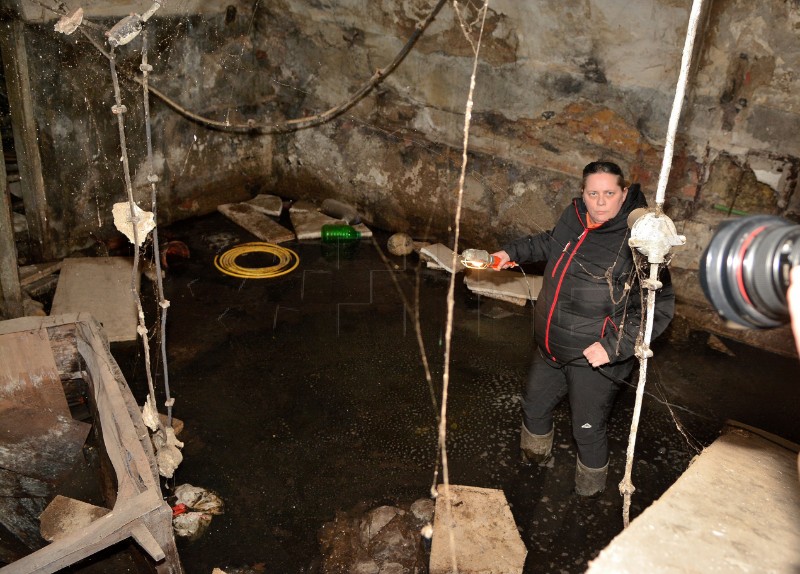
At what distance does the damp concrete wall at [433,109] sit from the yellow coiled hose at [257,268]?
1.08 m

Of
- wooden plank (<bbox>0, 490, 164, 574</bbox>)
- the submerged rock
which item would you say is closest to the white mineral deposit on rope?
wooden plank (<bbox>0, 490, 164, 574</bbox>)

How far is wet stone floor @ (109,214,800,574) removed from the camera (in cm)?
421

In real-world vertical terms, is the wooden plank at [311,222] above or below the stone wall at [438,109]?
below

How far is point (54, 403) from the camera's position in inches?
162

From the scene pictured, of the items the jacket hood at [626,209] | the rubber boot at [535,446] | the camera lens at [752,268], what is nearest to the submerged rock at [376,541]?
the rubber boot at [535,446]

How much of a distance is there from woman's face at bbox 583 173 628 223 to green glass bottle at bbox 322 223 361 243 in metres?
4.24

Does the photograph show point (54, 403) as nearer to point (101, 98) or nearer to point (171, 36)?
point (101, 98)

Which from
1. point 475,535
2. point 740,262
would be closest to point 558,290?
point 475,535

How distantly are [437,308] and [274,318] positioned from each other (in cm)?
153

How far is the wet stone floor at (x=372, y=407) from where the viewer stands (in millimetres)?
4207

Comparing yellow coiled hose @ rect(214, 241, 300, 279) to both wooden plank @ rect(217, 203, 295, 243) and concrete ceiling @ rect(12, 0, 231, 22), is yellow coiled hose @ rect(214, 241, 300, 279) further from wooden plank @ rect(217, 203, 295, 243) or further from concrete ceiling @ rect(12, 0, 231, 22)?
concrete ceiling @ rect(12, 0, 231, 22)

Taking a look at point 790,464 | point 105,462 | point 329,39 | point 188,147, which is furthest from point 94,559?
point 329,39

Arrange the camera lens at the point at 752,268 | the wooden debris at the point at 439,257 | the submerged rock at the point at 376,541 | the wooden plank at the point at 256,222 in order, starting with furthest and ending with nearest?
1. the wooden plank at the point at 256,222
2. the wooden debris at the point at 439,257
3. the submerged rock at the point at 376,541
4. the camera lens at the point at 752,268

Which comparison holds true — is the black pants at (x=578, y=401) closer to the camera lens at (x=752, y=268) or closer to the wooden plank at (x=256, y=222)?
the camera lens at (x=752, y=268)
